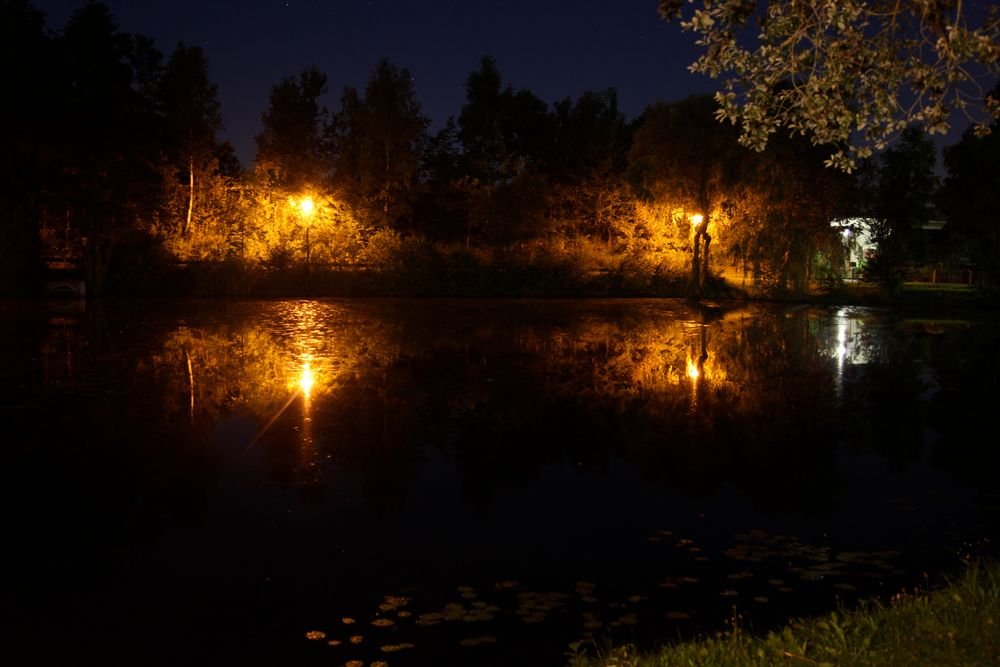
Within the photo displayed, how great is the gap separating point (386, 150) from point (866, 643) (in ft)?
155

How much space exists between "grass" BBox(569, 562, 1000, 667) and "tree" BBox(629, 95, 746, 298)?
36.7 m

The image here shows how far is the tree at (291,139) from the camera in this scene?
48.3 m

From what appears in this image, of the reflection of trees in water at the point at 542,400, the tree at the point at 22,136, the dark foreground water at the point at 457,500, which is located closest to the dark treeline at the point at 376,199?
the tree at the point at 22,136

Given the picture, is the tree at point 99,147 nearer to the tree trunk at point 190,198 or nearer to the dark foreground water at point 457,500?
the tree trunk at point 190,198

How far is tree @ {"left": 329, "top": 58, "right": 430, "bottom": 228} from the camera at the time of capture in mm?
48219

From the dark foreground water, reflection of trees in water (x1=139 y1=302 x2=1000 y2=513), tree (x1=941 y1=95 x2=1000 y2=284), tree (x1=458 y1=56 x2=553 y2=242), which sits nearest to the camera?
the dark foreground water

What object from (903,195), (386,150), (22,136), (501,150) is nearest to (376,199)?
(386,150)

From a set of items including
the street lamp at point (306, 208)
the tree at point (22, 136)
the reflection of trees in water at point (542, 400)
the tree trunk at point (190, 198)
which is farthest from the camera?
the tree trunk at point (190, 198)

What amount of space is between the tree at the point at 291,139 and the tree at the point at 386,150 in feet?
6.79

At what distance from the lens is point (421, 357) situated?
1691cm

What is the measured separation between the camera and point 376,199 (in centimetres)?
4931

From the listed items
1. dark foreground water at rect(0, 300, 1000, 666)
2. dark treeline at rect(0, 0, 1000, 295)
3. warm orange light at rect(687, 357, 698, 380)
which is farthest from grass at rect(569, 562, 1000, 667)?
dark treeline at rect(0, 0, 1000, 295)

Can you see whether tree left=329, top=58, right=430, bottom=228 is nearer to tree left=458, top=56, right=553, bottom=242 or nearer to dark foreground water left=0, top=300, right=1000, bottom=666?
tree left=458, top=56, right=553, bottom=242

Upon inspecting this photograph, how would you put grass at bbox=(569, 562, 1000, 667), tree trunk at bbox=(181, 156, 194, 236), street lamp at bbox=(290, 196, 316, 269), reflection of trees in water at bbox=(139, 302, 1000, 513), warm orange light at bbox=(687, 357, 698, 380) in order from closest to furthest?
grass at bbox=(569, 562, 1000, 667)
reflection of trees in water at bbox=(139, 302, 1000, 513)
warm orange light at bbox=(687, 357, 698, 380)
street lamp at bbox=(290, 196, 316, 269)
tree trunk at bbox=(181, 156, 194, 236)
